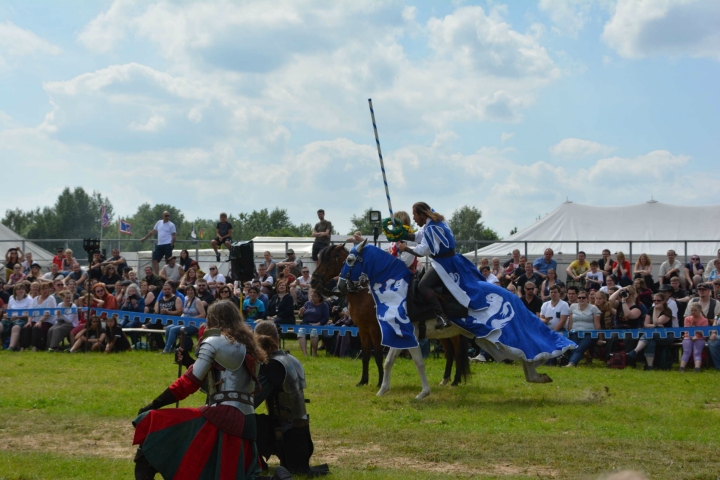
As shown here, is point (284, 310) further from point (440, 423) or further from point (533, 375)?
point (440, 423)

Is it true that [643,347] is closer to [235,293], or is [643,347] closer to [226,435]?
[235,293]

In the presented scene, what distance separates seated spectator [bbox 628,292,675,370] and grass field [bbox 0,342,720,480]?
2.01 ft

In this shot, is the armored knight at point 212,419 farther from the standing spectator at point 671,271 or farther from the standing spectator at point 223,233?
the standing spectator at point 223,233

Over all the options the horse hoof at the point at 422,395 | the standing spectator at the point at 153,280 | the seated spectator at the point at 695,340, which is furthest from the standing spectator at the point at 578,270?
the standing spectator at the point at 153,280

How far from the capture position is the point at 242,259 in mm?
10992

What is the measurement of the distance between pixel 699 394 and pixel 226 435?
8.20 m

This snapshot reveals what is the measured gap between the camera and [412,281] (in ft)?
38.2

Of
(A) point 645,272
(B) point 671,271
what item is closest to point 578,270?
(A) point 645,272

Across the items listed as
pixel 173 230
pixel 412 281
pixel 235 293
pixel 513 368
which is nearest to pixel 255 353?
pixel 412 281

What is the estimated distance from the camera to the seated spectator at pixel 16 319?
686 inches

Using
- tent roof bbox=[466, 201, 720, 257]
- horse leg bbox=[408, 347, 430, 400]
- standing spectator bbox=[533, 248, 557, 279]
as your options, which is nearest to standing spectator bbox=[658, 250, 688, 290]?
standing spectator bbox=[533, 248, 557, 279]

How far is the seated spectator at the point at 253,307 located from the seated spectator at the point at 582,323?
608 centimetres

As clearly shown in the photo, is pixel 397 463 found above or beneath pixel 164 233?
beneath

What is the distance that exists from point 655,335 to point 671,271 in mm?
2478
